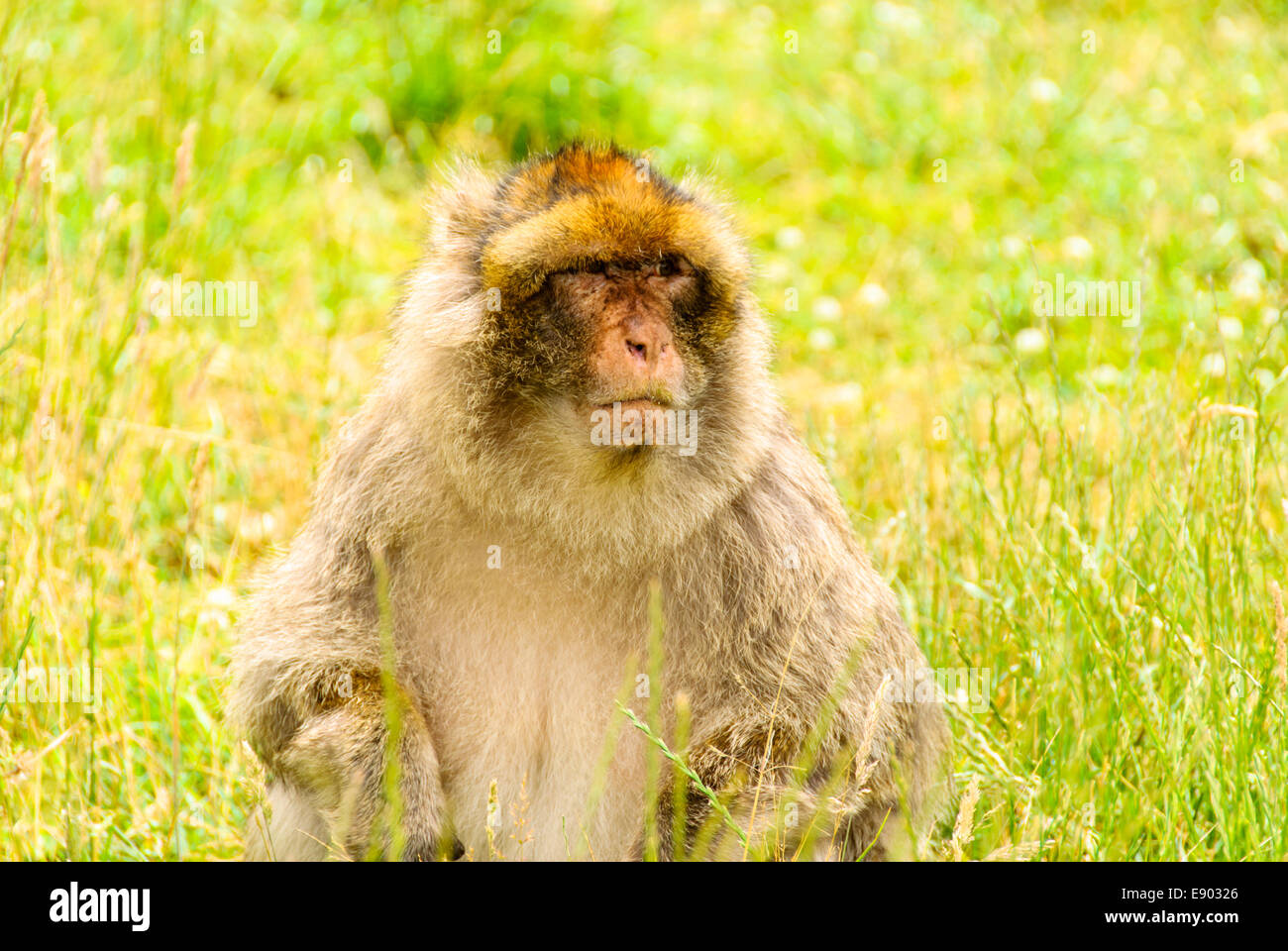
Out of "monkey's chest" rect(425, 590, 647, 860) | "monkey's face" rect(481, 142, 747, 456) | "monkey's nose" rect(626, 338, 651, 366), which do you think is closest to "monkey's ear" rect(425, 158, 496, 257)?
"monkey's face" rect(481, 142, 747, 456)

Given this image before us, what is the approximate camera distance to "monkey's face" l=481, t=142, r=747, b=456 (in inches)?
128

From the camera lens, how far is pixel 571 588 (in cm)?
361

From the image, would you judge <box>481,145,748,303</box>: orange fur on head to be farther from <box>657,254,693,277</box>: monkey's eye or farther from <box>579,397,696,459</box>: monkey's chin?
<box>579,397,696,459</box>: monkey's chin

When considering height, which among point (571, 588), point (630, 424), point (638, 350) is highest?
point (638, 350)

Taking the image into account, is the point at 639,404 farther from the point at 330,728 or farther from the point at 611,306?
the point at 330,728

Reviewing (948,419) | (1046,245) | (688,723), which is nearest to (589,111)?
(1046,245)

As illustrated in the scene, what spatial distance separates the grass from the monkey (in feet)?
1.17

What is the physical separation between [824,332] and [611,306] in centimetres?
400

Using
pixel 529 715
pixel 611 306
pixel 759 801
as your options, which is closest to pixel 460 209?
pixel 611 306

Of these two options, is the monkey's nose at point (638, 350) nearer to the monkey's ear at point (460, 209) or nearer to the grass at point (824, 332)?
the monkey's ear at point (460, 209)

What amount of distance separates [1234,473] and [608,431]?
192 cm

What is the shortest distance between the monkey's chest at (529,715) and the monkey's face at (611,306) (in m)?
0.52

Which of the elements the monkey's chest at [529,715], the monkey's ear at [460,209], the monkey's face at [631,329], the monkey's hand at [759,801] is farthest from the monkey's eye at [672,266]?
the monkey's hand at [759,801]

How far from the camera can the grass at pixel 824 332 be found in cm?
410
